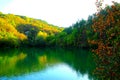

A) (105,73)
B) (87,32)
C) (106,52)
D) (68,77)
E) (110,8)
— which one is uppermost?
(87,32)

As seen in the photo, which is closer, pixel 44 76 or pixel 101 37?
pixel 101 37

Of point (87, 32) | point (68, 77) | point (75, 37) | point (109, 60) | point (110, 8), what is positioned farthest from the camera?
point (75, 37)

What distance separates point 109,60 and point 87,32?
108 metres

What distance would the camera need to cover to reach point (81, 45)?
120 m

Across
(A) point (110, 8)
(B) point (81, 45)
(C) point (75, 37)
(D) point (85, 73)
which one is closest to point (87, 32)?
(B) point (81, 45)

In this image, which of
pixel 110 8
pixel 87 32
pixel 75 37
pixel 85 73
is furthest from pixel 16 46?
pixel 110 8

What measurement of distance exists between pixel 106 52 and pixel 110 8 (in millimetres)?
1365

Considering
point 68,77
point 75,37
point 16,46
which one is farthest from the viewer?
point 16,46

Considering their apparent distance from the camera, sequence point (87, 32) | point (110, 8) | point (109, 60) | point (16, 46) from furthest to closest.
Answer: point (16, 46) < point (87, 32) < point (110, 8) < point (109, 60)

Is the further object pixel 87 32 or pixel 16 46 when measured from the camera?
pixel 16 46

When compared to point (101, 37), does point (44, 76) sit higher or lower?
lower

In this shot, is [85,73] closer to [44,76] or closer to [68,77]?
[68,77]

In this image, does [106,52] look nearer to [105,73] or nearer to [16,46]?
[105,73]

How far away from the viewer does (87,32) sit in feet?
377
